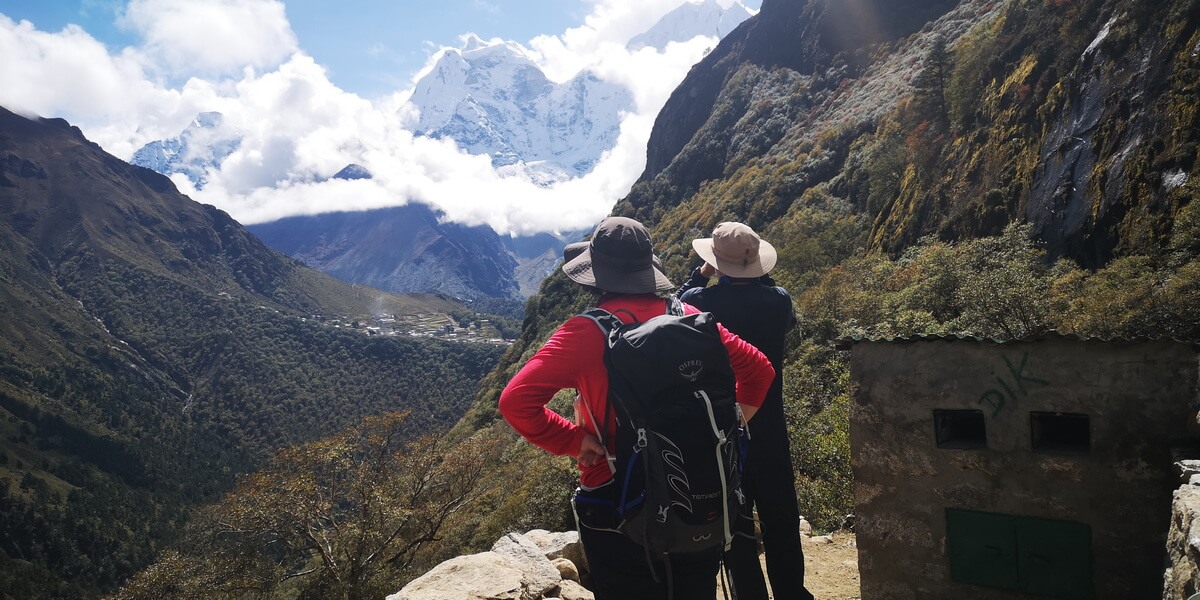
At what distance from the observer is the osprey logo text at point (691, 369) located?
2.23m

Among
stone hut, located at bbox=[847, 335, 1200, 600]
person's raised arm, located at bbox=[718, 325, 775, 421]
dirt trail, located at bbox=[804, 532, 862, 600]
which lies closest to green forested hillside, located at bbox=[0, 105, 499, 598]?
dirt trail, located at bbox=[804, 532, 862, 600]

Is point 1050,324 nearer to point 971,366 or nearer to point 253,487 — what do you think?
point 971,366

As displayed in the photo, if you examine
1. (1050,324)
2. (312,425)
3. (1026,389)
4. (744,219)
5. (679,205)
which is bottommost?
(312,425)

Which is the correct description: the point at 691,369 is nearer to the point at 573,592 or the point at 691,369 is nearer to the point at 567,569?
the point at 573,592

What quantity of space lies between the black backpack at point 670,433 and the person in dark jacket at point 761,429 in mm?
1150

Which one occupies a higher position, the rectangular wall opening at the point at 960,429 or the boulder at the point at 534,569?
the rectangular wall opening at the point at 960,429

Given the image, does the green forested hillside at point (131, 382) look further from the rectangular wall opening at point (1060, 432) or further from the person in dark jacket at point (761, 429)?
the rectangular wall opening at point (1060, 432)

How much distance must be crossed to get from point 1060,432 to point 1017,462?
18.0 inches

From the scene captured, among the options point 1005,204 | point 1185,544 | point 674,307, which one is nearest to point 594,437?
Result: point 674,307

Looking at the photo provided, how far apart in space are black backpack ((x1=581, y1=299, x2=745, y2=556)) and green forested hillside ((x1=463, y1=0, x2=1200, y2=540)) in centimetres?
359

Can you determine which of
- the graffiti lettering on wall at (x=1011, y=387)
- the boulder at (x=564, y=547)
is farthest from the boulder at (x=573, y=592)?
the graffiti lettering on wall at (x=1011, y=387)

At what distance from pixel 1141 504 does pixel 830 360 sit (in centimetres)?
1247

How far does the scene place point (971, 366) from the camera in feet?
13.4

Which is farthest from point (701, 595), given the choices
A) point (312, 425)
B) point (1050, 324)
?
point (312, 425)
